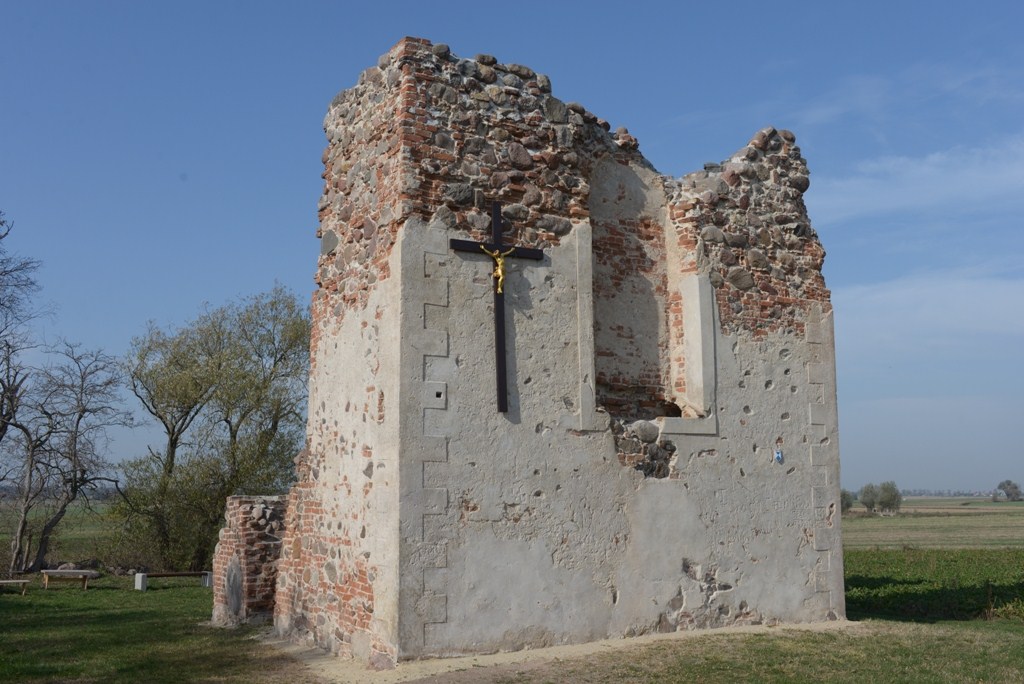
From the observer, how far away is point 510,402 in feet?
28.3

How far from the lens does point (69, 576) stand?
61.8 feet

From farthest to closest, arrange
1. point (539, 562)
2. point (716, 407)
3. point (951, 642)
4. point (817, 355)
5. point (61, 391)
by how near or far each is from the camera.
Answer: point (61, 391) < point (817, 355) < point (716, 407) < point (951, 642) < point (539, 562)

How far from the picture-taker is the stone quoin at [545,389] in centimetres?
831

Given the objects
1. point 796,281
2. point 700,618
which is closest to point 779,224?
point 796,281

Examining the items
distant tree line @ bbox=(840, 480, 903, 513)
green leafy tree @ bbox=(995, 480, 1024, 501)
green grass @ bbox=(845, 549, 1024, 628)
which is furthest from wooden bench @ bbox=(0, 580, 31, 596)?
green leafy tree @ bbox=(995, 480, 1024, 501)

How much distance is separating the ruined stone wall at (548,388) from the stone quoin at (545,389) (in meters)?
0.03

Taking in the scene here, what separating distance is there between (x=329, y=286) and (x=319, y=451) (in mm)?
1778

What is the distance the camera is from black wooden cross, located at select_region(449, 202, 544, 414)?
8.59m

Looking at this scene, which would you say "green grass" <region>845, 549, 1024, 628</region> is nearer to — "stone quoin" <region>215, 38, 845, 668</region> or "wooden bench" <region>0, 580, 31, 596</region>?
"stone quoin" <region>215, 38, 845, 668</region>

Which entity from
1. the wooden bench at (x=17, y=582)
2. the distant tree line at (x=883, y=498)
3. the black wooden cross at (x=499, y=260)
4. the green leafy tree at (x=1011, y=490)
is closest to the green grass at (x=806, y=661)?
the black wooden cross at (x=499, y=260)

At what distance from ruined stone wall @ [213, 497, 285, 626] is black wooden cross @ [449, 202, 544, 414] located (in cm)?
446

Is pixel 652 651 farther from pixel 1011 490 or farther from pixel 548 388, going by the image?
pixel 1011 490

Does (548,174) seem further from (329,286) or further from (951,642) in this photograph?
(951,642)

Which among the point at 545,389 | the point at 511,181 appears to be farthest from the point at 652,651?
the point at 511,181
